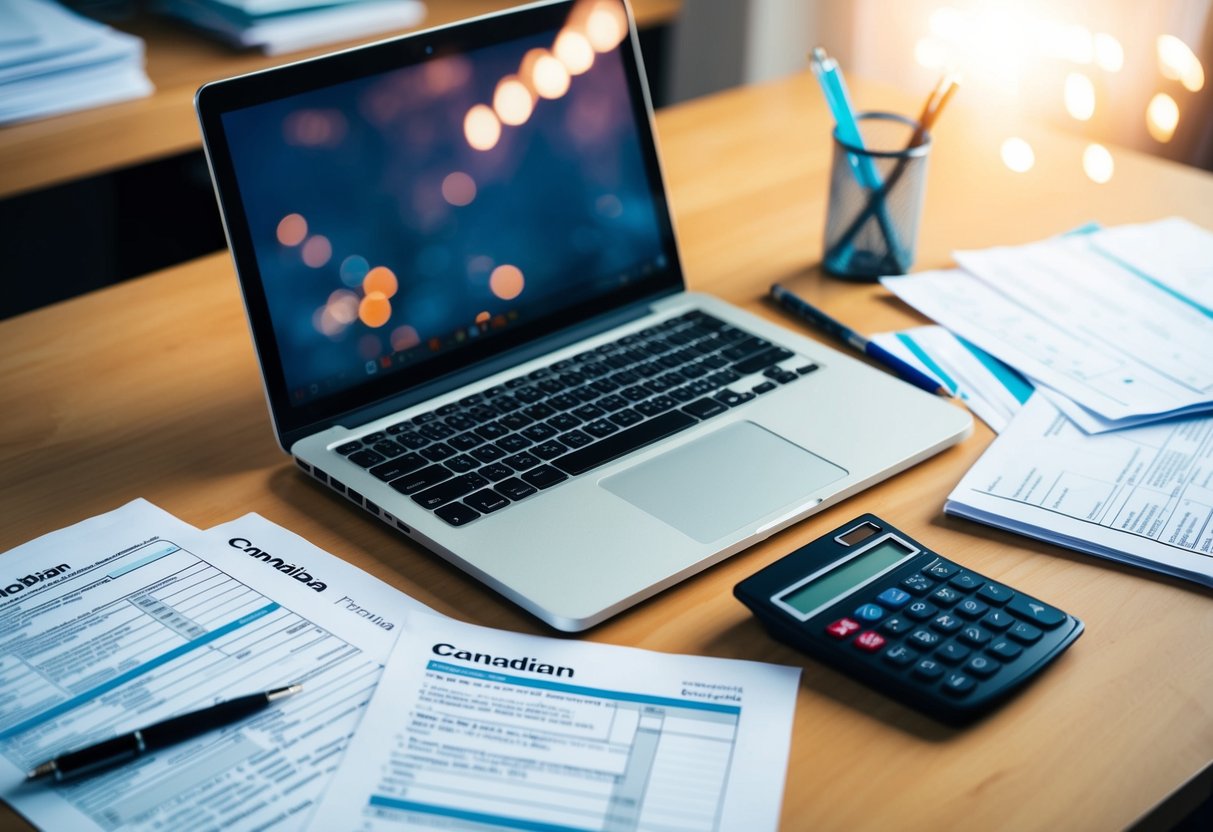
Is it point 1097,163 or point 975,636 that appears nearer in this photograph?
point 975,636

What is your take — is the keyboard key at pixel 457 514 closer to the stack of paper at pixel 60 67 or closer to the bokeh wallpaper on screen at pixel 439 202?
the bokeh wallpaper on screen at pixel 439 202

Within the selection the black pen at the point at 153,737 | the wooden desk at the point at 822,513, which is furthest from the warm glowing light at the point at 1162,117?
the black pen at the point at 153,737

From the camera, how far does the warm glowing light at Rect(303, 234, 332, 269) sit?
0.85 meters

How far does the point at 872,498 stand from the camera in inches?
32.6

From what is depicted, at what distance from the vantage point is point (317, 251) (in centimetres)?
86

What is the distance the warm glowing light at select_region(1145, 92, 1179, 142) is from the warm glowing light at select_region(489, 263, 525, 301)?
49.5 inches

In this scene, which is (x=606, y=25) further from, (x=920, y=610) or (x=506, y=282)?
(x=920, y=610)

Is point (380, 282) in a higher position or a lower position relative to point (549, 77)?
lower

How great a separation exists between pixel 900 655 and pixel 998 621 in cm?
7

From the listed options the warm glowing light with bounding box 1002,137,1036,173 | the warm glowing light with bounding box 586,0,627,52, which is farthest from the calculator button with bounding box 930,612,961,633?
the warm glowing light with bounding box 1002,137,1036,173

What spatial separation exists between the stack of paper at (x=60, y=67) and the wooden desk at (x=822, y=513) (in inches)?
20.1

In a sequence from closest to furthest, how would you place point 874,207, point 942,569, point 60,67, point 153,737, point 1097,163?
point 153,737, point 942,569, point 874,207, point 1097,163, point 60,67

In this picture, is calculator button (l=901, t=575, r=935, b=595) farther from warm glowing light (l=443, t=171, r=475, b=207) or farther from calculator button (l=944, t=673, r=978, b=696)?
warm glowing light (l=443, t=171, r=475, b=207)

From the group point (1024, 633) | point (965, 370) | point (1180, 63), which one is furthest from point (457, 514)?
point (1180, 63)
